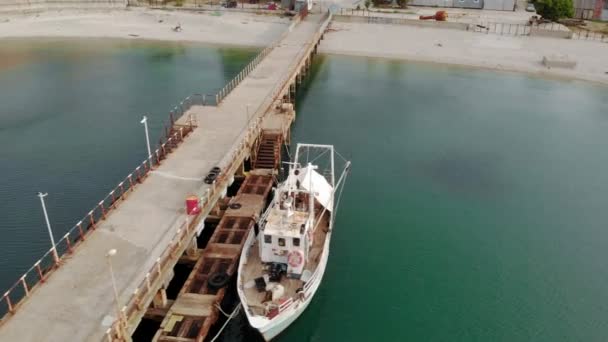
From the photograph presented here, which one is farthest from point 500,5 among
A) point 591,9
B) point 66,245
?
point 66,245

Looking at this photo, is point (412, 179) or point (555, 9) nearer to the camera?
point (412, 179)

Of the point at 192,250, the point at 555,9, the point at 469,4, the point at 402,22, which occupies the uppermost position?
the point at 469,4

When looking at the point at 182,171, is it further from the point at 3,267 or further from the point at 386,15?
the point at 386,15

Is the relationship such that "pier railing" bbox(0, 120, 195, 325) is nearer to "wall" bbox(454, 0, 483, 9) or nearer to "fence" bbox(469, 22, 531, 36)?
"fence" bbox(469, 22, 531, 36)

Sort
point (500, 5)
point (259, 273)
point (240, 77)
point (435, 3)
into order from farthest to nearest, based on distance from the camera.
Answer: point (435, 3) → point (500, 5) → point (240, 77) → point (259, 273)

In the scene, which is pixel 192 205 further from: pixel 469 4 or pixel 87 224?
pixel 469 4

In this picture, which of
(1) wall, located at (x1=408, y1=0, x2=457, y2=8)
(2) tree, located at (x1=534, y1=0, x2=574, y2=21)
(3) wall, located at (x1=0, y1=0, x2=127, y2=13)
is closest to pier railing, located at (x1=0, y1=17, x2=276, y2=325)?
(3) wall, located at (x1=0, y1=0, x2=127, y2=13)
